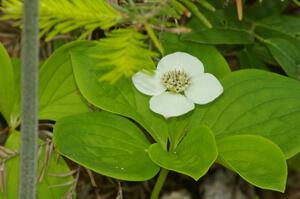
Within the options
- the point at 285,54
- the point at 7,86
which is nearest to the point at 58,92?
the point at 7,86

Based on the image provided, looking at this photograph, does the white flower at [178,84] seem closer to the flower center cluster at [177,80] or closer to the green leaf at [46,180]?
the flower center cluster at [177,80]

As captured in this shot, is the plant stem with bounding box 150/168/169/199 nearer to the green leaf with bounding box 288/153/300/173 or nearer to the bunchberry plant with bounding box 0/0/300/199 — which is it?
the bunchberry plant with bounding box 0/0/300/199

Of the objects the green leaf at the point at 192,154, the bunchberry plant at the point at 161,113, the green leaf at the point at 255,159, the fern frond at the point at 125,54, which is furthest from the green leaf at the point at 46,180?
the fern frond at the point at 125,54

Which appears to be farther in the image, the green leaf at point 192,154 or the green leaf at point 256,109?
the green leaf at point 256,109

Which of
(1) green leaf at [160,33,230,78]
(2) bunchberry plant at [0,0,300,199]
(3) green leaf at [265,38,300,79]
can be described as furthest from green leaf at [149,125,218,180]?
(3) green leaf at [265,38,300,79]

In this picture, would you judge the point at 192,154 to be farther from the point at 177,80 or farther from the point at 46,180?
the point at 46,180

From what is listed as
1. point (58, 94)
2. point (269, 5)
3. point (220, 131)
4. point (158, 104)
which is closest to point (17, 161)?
point (58, 94)

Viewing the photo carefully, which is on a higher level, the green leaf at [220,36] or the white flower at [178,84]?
the green leaf at [220,36]

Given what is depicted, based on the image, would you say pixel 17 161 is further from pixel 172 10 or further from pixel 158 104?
pixel 172 10
